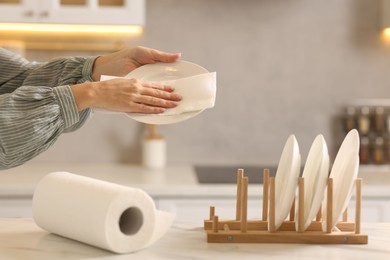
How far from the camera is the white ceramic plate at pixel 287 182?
158cm

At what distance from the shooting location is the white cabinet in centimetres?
315

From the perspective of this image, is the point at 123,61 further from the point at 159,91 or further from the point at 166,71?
the point at 159,91

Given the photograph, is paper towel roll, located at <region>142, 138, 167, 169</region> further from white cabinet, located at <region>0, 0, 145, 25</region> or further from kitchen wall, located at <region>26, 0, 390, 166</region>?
white cabinet, located at <region>0, 0, 145, 25</region>

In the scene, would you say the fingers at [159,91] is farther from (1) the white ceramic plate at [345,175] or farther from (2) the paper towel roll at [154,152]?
(2) the paper towel roll at [154,152]

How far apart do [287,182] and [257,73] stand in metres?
2.02

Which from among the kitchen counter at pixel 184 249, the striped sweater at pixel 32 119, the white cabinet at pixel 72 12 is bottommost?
the kitchen counter at pixel 184 249

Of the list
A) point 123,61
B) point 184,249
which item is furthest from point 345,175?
point 123,61

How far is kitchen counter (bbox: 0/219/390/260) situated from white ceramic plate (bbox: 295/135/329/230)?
0.26 feet

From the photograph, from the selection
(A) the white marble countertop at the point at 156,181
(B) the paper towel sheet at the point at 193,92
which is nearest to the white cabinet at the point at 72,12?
(A) the white marble countertop at the point at 156,181

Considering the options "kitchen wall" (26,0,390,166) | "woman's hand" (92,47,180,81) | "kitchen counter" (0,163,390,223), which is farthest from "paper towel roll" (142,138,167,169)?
"woman's hand" (92,47,180,81)

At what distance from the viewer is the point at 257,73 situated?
3561 mm

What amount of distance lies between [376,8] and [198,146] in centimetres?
109

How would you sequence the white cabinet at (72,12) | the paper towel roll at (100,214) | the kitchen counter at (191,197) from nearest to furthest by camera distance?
the paper towel roll at (100,214), the kitchen counter at (191,197), the white cabinet at (72,12)

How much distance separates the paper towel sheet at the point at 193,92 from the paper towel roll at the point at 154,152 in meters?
1.54
